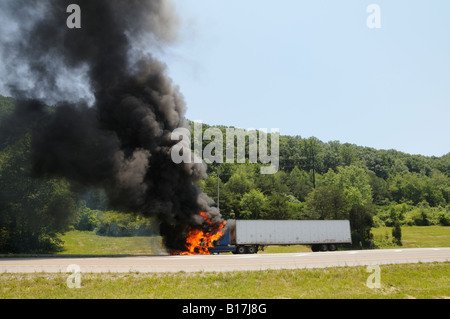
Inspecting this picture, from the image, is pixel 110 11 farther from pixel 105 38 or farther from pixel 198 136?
pixel 198 136

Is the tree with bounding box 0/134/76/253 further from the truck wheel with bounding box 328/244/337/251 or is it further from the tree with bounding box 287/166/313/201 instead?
the tree with bounding box 287/166/313/201

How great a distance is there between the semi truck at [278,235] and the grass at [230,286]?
16.5m

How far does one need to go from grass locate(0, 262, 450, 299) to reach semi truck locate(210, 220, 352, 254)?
54.1 feet

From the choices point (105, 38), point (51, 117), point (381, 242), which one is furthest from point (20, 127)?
point (381, 242)

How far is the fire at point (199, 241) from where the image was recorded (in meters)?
34.5

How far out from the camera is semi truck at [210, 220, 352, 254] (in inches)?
1438

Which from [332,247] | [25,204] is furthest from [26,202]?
[332,247]

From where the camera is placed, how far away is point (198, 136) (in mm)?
76125

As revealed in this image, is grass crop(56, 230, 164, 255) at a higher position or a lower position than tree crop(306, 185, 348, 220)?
lower

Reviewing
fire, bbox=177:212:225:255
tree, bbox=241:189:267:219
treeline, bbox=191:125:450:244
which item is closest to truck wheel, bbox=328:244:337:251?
fire, bbox=177:212:225:255

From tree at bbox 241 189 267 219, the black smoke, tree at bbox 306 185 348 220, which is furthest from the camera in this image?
tree at bbox 241 189 267 219

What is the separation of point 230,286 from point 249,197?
63419 millimetres

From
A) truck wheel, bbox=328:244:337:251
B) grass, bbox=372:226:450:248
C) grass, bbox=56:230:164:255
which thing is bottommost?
grass, bbox=56:230:164:255
